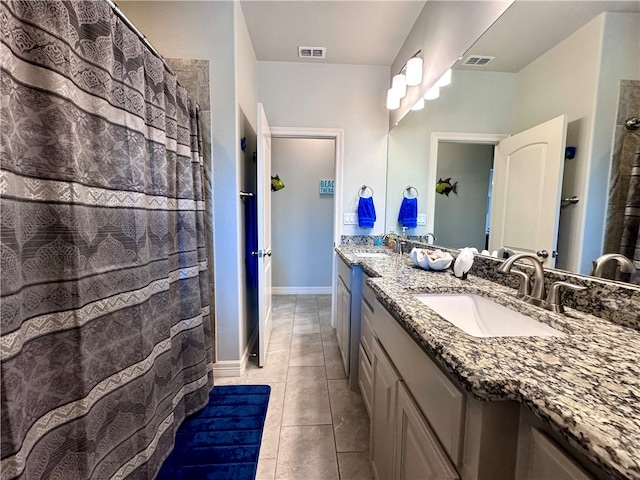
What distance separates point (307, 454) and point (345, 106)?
282cm

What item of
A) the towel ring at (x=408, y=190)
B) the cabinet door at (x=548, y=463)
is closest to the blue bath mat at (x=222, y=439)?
the cabinet door at (x=548, y=463)

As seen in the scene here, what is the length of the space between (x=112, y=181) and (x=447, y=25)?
1995 millimetres

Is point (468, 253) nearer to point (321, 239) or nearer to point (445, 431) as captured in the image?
point (445, 431)

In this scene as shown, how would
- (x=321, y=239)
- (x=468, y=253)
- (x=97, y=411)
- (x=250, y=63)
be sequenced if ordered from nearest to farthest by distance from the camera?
(x=97, y=411) < (x=468, y=253) < (x=250, y=63) < (x=321, y=239)

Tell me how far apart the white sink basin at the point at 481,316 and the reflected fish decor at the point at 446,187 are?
3.26 feet

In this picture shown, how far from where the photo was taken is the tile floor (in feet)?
4.25

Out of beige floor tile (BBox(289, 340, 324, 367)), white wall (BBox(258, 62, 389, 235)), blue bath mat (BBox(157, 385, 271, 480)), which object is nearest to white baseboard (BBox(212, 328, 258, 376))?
blue bath mat (BBox(157, 385, 271, 480))

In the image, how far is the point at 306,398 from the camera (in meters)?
1.77

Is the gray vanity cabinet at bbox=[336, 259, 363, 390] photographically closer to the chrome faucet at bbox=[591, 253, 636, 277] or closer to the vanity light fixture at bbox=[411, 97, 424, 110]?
the chrome faucet at bbox=[591, 253, 636, 277]

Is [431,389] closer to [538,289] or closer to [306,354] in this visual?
[538,289]

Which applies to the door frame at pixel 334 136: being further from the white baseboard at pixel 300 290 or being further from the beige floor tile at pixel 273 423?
the white baseboard at pixel 300 290

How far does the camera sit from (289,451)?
138 centimetres

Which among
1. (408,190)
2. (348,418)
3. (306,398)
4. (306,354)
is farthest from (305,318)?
(408,190)

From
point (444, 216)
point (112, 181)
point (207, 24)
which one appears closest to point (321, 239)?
point (444, 216)
